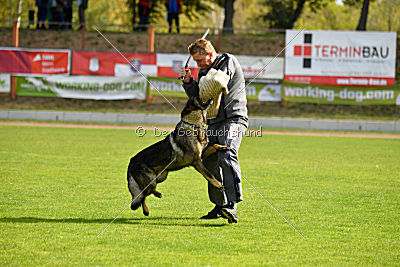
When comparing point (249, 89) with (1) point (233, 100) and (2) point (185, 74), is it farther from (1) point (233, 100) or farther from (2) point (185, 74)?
(2) point (185, 74)

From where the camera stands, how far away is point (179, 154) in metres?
7.38

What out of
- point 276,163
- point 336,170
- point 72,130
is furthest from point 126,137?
point 336,170

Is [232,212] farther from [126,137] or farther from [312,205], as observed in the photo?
[126,137]

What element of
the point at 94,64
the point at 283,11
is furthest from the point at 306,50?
the point at 283,11

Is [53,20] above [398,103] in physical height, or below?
above

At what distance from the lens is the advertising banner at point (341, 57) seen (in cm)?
2728

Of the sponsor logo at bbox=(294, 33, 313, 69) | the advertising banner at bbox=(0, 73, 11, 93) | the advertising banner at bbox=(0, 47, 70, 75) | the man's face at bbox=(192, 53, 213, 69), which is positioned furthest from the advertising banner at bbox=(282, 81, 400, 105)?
the man's face at bbox=(192, 53, 213, 69)

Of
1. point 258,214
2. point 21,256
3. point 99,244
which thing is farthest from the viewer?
point 258,214

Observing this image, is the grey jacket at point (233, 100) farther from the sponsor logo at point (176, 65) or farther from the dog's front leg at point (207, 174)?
the sponsor logo at point (176, 65)

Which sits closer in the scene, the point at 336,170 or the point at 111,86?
the point at 336,170

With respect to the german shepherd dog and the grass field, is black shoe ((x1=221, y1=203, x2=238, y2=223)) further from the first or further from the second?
the german shepherd dog

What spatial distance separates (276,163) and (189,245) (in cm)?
804

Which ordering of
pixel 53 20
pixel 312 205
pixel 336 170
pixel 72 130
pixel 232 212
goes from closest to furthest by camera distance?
pixel 232 212 → pixel 312 205 → pixel 336 170 → pixel 72 130 → pixel 53 20

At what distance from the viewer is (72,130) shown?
2141 cm
